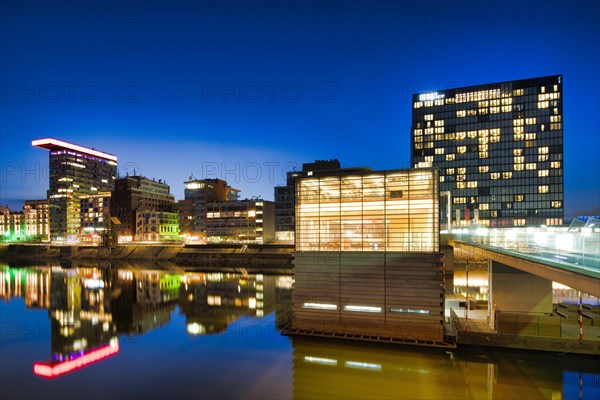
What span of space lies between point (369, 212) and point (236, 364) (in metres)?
13.6

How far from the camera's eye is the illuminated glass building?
126m

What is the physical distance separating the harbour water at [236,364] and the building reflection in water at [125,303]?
26 centimetres

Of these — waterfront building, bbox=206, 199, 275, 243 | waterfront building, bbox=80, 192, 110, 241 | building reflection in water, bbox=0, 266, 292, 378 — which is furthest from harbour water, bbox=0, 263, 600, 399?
waterfront building, bbox=80, 192, 110, 241

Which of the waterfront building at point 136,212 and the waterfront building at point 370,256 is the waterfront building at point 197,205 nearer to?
the waterfront building at point 136,212

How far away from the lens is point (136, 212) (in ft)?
492

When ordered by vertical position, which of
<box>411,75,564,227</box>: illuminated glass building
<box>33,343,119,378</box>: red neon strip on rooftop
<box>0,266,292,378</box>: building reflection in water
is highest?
<box>411,75,564,227</box>: illuminated glass building

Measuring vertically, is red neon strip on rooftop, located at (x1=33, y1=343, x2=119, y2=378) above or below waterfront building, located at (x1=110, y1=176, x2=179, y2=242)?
below

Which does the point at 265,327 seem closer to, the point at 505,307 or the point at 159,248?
the point at 505,307

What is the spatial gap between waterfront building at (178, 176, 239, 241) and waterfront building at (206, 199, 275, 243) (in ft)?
24.2

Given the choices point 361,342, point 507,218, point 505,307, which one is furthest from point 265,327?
point 507,218

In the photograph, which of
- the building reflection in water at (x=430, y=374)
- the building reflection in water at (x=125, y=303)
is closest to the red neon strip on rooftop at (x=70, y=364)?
the building reflection in water at (x=125, y=303)

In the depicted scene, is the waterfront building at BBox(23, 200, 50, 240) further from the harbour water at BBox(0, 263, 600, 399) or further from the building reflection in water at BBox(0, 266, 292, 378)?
the harbour water at BBox(0, 263, 600, 399)

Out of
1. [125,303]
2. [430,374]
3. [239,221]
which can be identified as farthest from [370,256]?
[239,221]

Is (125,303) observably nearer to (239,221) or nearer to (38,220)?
(239,221)
